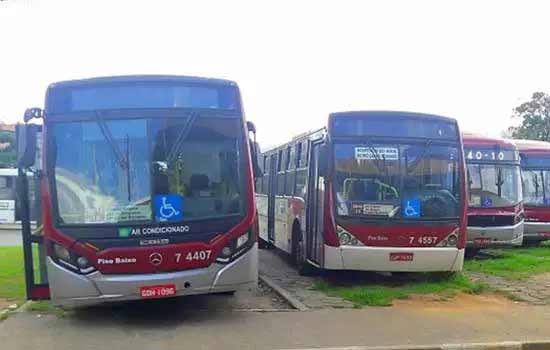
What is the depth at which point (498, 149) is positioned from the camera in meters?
17.2

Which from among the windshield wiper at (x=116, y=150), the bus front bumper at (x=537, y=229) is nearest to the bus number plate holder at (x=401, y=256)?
the windshield wiper at (x=116, y=150)

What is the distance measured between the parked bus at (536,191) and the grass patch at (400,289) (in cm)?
838

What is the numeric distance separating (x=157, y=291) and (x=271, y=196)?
9.47 m

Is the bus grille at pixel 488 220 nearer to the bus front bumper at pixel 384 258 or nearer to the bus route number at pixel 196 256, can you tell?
the bus front bumper at pixel 384 258

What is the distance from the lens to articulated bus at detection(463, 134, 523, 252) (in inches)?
643

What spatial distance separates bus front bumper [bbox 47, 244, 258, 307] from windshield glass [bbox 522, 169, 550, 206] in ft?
47.1

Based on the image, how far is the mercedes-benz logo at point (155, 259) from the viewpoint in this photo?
849 centimetres

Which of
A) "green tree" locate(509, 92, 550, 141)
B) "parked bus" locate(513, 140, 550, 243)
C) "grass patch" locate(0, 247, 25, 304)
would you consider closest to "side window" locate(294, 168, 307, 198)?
"grass patch" locate(0, 247, 25, 304)

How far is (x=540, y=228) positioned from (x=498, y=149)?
4.33 m

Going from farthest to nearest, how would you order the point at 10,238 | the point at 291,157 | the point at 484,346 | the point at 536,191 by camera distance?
1. the point at 10,238
2. the point at 536,191
3. the point at 291,157
4. the point at 484,346

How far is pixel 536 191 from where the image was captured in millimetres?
20547

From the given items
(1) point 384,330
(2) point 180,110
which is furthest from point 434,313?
(2) point 180,110

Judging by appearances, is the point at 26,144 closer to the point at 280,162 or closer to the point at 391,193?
the point at 391,193

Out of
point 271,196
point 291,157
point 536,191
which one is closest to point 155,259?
point 291,157
